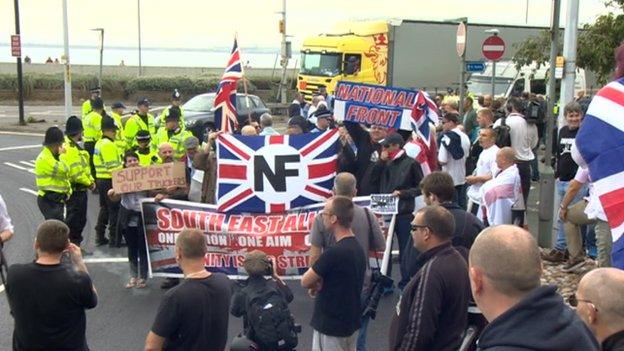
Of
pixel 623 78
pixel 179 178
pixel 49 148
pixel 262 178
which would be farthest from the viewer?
pixel 49 148

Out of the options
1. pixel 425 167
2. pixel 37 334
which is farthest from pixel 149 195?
pixel 37 334

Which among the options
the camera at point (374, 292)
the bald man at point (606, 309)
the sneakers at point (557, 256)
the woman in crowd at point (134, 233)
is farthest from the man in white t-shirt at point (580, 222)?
the woman in crowd at point (134, 233)

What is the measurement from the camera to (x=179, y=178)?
8.68m

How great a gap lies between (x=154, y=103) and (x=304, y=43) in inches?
503

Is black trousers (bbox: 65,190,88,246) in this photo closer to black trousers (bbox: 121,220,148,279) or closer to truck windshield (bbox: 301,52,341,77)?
black trousers (bbox: 121,220,148,279)

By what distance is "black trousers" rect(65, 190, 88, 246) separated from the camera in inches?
386

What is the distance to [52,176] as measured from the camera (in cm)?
949

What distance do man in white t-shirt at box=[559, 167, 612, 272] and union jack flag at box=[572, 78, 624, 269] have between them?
2.53 meters

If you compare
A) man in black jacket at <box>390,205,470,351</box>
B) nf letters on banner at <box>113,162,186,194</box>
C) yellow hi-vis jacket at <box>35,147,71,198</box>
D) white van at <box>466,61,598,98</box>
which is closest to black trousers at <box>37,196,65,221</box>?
yellow hi-vis jacket at <box>35,147,71,198</box>

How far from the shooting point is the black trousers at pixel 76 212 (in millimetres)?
9805

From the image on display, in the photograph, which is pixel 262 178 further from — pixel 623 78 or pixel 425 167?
pixel 623 78

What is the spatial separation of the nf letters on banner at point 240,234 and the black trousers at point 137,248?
1.37ft

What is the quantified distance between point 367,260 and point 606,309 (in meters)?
2.92

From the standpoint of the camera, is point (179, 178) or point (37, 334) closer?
point (37, 334)
